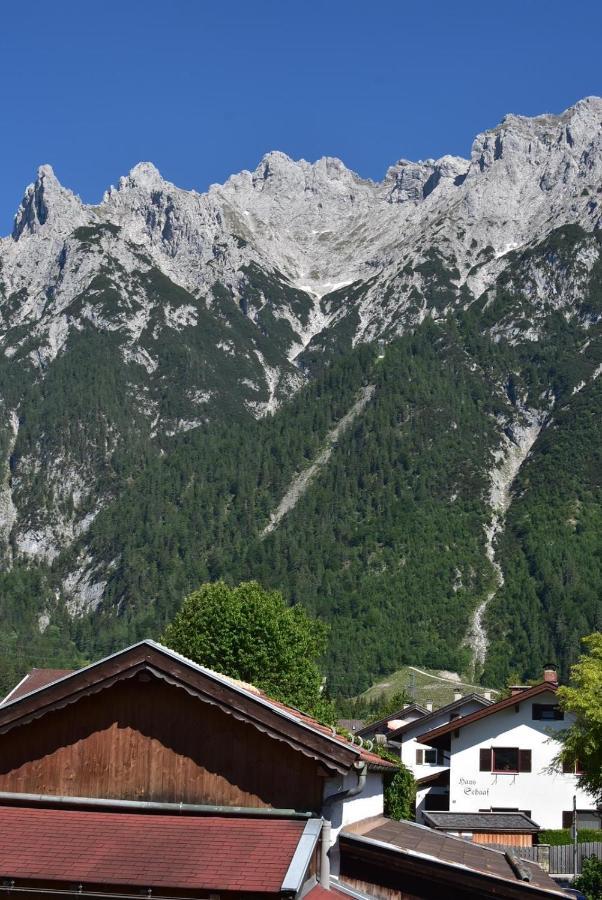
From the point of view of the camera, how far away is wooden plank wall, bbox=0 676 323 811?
16.0 m

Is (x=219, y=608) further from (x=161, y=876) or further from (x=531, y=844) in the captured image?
(x=161, y=876)

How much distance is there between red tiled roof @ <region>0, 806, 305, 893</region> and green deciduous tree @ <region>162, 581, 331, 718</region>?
47.5 meters

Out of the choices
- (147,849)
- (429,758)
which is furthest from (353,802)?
(429,758)

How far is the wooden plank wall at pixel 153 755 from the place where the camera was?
16.0 metres

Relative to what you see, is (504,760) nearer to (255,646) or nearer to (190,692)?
(255,646)

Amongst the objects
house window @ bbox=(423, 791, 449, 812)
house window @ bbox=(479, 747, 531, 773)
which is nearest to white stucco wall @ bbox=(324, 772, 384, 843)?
house window @ bbox=(479, 747, 531, 773)

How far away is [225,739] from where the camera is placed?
16.2 metres

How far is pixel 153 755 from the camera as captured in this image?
16.4 metres

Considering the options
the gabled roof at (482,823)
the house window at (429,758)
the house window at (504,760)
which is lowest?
the gabled roof at (482,823)

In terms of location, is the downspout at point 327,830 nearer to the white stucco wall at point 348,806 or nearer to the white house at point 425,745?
the white stucco wall at point 348,806

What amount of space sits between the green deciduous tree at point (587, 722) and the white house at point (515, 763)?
14.0 m

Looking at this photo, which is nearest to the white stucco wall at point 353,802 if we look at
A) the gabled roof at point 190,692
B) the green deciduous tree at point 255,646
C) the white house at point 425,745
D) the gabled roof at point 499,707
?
the gabled roof at point 190,692

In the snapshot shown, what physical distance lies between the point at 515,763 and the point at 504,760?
57 cm

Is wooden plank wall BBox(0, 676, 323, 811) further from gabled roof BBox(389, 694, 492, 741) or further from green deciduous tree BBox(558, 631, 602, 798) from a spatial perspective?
gabled roof BBox(389, 694, 492, 741)
